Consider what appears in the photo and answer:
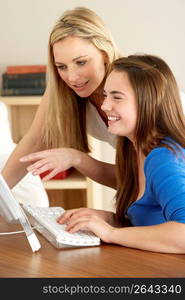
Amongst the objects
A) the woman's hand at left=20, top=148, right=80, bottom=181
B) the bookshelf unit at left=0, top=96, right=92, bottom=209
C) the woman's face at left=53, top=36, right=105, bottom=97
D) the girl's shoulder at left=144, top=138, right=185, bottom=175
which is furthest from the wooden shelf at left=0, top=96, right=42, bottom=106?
the girl's shoulder at left=144, top=138, right=185, bottom=175

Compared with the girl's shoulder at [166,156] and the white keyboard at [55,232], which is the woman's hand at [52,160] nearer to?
the white keyboard at [55,232]

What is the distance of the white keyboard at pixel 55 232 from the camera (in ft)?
4.89

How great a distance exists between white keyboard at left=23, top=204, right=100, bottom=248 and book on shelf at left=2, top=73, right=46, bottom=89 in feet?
6.87

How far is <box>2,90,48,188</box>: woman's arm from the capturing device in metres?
2.27

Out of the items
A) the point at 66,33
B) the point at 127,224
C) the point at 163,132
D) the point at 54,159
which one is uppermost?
the point at 66,33

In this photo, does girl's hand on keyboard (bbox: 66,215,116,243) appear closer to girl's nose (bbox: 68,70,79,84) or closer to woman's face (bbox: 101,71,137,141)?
woman's face (bbox: 101,71,137,141)

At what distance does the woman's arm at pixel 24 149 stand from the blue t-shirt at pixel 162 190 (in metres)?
0.72

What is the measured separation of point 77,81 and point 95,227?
68cm

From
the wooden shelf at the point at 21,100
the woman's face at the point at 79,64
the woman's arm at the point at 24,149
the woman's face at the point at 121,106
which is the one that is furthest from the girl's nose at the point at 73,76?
the wooden shelf at the point at 21,100

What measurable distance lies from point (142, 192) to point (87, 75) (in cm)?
54

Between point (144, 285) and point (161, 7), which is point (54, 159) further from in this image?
point (161, 7)

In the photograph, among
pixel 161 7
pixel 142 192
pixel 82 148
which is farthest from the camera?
pixel 161 7

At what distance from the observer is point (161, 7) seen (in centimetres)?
394

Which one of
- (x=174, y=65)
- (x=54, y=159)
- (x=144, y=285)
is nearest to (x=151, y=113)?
(x=54, y=159)
